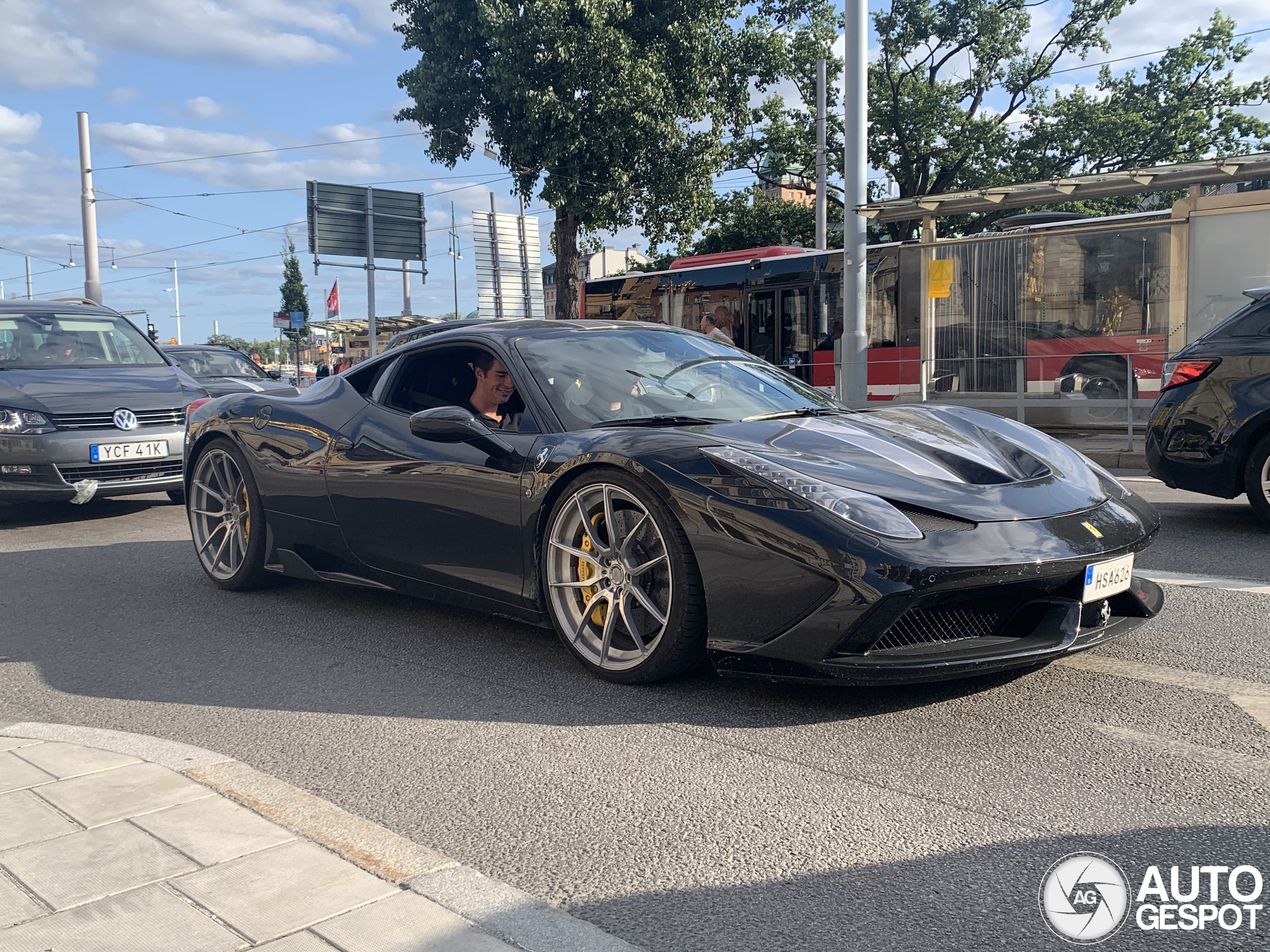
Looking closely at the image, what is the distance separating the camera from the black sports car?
325cm

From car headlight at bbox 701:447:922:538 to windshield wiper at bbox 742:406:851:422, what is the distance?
2.19 feet

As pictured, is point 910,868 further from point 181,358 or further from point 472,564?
point 181,358

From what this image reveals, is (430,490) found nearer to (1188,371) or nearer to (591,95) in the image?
(1188,371)

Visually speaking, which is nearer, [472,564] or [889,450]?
[889,450]

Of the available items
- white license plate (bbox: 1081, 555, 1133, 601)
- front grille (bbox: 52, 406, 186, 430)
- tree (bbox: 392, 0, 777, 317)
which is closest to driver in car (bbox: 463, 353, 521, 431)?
white license plate (bbox: 1081, 555, 1133, 601)

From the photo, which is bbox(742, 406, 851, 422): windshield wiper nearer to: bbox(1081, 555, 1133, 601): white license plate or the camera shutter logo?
bbox(1081, 555, 1133, 601): white license plate

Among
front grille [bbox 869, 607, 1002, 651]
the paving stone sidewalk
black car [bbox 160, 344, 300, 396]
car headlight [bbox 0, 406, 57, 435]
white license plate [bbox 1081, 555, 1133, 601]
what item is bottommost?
the paving stone sidewalk

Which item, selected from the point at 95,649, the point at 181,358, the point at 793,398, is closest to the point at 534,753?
the point at 793,398

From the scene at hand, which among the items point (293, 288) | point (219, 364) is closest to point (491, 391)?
point (219, 364)

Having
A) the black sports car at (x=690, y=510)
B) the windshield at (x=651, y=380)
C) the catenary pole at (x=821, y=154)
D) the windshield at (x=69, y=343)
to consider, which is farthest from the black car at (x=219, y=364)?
the catenary pole at (x=821, y=154)

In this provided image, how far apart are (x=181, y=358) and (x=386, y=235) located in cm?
1045

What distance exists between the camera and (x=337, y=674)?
4.24 meters

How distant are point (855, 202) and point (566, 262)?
501 inches

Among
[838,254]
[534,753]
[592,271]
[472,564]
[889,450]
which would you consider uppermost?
[592,271]
